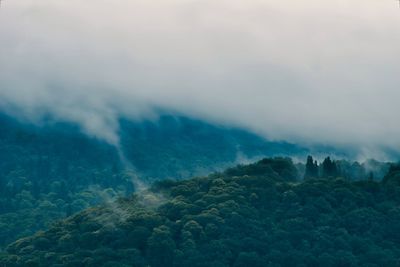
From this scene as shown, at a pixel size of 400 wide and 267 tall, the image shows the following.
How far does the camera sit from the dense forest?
169750 mm

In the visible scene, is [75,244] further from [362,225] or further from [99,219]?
[362,225]

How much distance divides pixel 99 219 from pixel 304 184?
89.6 feet

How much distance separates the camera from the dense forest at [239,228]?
557 feet

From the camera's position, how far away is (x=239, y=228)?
175 m

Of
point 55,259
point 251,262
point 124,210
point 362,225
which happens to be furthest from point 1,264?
point 362,225

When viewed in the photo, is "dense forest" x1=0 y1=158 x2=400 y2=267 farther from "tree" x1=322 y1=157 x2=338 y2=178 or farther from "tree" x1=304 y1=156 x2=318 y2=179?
"tree" x1=322 y1=157 x2=338 y2=178

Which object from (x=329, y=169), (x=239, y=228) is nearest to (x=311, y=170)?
(x=329, y=169)

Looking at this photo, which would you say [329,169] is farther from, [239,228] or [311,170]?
[239,228]

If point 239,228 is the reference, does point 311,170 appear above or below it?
above

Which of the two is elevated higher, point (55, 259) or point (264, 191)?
point (264, 191)

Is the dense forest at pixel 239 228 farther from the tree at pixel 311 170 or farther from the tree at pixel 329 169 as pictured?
the tree at pixel 329 169

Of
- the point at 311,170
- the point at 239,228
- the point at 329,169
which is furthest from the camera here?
the point at 329,169

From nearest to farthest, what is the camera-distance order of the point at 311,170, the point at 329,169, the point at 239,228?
the point at 239,228, the point at 311,170, the point at 329,169

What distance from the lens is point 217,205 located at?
180m
